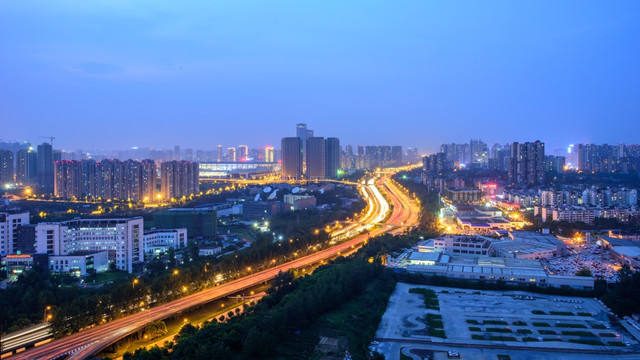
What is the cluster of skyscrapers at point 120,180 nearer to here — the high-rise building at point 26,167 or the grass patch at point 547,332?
the high-rise building at point 26,167

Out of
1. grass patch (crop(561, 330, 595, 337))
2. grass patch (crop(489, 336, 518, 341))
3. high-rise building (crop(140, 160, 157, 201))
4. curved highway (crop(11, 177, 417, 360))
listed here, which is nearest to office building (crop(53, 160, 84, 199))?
high-rise building (crop(140, 160, 157, 201))

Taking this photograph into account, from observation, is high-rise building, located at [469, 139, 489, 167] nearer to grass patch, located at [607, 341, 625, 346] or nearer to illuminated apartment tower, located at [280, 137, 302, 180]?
illuminated apartment tower, located at [280, 137, 302, 180]

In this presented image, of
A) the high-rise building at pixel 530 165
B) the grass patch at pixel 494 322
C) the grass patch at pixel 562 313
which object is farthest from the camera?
the high-rise building at pixel 530 165

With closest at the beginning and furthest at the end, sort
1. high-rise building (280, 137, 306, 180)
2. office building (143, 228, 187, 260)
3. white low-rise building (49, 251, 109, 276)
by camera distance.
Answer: white low-rise building (49, 251, 109, 276), office building (143, 228, 187, 260), high-rise building (280, 137, 306, 180)

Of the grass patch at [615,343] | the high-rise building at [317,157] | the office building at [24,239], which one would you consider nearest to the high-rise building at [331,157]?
the high-rise building at [317,157]

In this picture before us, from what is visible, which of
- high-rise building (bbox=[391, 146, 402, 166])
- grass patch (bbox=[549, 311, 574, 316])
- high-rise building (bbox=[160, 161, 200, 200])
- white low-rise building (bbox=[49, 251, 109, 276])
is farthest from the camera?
high-rise building (bbox=[391, 146, 402, 166])

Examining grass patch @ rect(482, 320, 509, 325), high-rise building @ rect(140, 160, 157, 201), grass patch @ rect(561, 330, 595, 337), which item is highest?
high-rise building @ rect(140, 160, 157, 201)

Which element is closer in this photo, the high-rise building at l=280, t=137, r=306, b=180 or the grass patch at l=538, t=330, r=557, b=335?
the grass patch at l=538, t=330, r=557, b=335

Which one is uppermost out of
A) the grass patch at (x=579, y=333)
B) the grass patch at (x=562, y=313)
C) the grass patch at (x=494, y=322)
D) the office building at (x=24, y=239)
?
the office building at (x=24, y=239)
